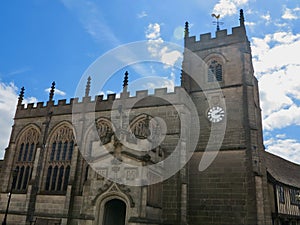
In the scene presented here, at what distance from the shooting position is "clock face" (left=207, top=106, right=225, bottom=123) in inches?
725

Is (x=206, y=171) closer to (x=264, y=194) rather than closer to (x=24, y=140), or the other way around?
(x=264, y=194)

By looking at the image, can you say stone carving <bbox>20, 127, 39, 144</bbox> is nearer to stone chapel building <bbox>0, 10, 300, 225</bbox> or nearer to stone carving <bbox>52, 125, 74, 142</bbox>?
stone chapel building <bbox>0, 10, 300, 225</bbox>

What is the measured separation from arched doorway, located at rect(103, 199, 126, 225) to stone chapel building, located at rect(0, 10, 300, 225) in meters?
0.05

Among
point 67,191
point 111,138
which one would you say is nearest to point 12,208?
point 67,191

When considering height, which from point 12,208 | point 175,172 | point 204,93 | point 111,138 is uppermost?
point 204,93

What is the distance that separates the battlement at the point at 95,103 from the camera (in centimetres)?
1953

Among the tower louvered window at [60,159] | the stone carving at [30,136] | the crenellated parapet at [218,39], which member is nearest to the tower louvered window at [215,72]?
the crenellated parapet at [218,39]

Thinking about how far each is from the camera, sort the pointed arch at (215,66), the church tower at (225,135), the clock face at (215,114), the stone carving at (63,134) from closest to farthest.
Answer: the church tower at (225,135) → the clock face at (215,114) → the pointed arch at (215,66) → the stone carving at (63,134)

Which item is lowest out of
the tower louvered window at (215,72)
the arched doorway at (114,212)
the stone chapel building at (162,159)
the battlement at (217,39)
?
the arched doorway at (114,212)

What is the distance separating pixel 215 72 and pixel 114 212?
35.7 ft

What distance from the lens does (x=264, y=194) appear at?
1655 cm

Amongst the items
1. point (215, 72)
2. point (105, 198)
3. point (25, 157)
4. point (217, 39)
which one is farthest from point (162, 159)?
point (25, 157)

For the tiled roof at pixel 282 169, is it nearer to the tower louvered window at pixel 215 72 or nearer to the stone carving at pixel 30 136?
the tower louvered window at pixel 215 72

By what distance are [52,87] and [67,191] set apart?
879 centimetres
